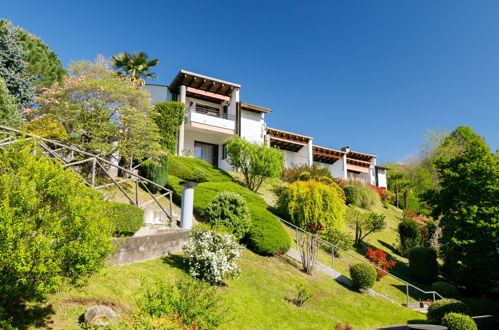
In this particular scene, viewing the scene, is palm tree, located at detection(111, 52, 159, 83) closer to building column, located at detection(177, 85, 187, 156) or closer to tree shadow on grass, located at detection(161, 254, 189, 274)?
building column, located at detection(177, 85, 187, 156)

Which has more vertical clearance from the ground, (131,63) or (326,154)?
(131,63)

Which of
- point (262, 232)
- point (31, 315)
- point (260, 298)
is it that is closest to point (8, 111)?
point (262, 232)

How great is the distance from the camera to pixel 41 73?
80.1ft

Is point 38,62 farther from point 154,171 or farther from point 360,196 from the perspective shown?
point 360,196

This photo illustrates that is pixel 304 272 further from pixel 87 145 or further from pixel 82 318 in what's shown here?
pixel 87 145

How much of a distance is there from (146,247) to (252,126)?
862 inches

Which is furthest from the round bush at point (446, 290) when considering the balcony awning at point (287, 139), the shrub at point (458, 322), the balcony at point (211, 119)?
the balcony awning at point (287, 139)

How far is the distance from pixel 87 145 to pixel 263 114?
769 inches

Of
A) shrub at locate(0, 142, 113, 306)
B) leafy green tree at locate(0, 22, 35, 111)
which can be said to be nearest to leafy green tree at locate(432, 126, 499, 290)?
shrub at locate(0, 142, 113, 306)

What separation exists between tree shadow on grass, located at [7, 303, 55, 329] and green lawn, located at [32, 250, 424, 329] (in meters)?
0.09

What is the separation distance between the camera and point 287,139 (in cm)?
3419

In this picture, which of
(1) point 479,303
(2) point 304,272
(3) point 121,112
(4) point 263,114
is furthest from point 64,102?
(1) point 479,303

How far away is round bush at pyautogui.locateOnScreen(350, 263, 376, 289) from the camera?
1275 centimetres

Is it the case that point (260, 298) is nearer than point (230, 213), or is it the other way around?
point (260, 298)
